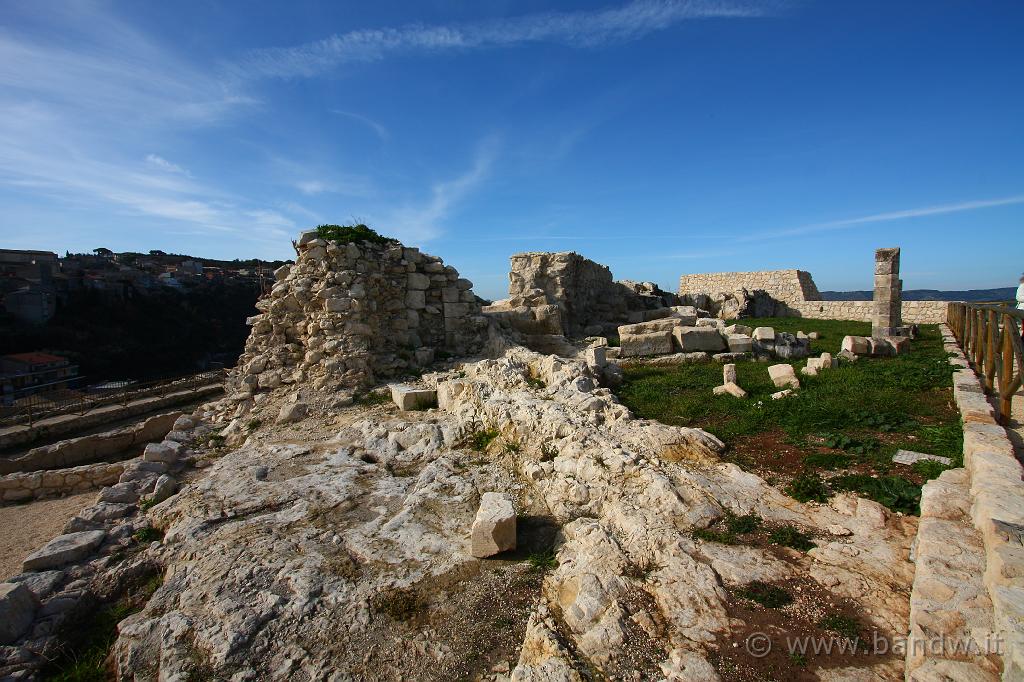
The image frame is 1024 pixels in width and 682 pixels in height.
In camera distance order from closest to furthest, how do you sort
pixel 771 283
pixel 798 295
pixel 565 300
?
pixel 565 300
pixel 798 295
pixel 771 283

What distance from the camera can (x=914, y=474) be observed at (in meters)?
5.04

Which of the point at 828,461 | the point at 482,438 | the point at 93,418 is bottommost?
the point at 93,418

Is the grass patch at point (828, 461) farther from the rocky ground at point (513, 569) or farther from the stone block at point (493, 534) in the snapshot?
the stone block at point (493, 534)

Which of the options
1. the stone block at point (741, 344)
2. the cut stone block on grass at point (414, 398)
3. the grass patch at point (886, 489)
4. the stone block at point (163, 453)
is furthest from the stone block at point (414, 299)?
the grass patch at point (886, 489)

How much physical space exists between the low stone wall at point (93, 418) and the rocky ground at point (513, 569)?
902 centimetres

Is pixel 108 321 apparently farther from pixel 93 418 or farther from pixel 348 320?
pixel 348 320

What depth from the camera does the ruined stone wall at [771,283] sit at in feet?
90.0

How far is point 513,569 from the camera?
450 centimetres

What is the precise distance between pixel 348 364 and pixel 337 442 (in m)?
2.69

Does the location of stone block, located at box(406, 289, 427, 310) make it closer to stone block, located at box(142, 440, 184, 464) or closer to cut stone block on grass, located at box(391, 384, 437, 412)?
cut stone block on grass, located at box(391, 384, 437, 412)

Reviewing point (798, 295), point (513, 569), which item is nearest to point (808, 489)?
point (513, 569)

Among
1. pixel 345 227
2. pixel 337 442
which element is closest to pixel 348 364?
pixel 337 442

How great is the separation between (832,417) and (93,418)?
1702 cm

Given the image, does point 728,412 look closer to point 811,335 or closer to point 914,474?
point 914,474
